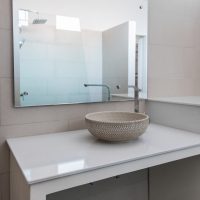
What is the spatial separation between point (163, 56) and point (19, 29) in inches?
37.6

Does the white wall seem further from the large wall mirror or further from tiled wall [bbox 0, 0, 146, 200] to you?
tiled wall [bbox 0, 0, 146, 200]

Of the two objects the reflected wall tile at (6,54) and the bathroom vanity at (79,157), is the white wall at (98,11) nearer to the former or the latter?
the reflected wall tile at (6,54)

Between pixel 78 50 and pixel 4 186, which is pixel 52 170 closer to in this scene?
pixel 4 186

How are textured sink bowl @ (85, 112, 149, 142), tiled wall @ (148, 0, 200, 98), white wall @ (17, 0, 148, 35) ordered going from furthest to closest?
tiled wall @ (148, 0, 200, 98) → white wall @ (17, 0, 148, 35) → textured sink bowl @ (85, 112, 149, 142)

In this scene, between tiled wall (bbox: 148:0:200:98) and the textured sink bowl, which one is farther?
tiled wall (bbox: 148:0:200:98)

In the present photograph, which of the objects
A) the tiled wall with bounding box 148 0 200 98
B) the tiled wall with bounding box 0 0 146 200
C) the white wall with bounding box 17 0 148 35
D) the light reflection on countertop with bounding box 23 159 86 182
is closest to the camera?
the light reflection on countertop with bounding box 23 159 86 182

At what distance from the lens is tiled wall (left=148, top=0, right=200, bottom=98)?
1596 mm

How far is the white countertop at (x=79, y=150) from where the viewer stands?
80 cm

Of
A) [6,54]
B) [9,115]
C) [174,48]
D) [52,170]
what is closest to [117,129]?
[52,170]

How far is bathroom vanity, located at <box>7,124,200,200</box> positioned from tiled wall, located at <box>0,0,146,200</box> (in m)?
0.05

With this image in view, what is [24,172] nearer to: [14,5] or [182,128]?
[14,5]

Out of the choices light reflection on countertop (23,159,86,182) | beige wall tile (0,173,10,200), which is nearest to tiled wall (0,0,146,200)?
beige wall tile (0,173,10,200)

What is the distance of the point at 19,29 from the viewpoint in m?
1.16

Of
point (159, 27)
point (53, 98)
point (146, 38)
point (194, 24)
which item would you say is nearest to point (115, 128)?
point (53, 98)
